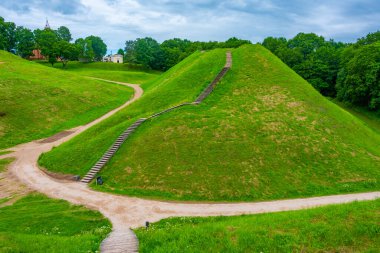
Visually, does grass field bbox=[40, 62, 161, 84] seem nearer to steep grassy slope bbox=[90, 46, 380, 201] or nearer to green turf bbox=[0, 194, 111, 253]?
steep grassy slope bbox=[90, 46, 380, 201]

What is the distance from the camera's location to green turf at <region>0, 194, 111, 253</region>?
45.1ft

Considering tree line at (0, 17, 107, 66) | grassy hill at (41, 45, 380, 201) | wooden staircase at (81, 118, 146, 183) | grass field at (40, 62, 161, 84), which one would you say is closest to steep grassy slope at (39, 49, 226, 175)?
grassy hill at (41, 45, 380, 201)

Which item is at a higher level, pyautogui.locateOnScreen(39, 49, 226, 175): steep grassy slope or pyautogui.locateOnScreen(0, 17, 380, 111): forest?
pyautogui.locateOnScreen(0, 17, 380, 111): forest

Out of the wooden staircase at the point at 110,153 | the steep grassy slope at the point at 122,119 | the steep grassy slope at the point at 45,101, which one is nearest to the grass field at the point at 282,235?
the wooden staircase at the point at 110,153

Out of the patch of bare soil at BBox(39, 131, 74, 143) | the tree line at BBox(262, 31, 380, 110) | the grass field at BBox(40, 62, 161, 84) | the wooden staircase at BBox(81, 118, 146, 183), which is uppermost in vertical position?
the tree line at BBox(262, 31, 380, 110)

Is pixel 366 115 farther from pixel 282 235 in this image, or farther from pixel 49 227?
pixel 49 227

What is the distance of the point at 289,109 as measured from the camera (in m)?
37.2

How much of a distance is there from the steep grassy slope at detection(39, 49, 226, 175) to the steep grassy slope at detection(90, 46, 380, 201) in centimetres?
340

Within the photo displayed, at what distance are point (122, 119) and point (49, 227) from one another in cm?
2296

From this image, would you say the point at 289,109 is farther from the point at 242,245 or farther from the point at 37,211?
the point at 37,211

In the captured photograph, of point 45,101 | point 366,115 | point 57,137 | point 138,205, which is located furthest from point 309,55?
point 138,205

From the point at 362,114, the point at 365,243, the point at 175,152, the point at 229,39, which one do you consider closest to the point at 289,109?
the point at 175,152

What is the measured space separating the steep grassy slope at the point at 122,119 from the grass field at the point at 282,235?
16528 millimetres

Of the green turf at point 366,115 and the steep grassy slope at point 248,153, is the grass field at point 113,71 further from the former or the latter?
the green turf at point 366,115
